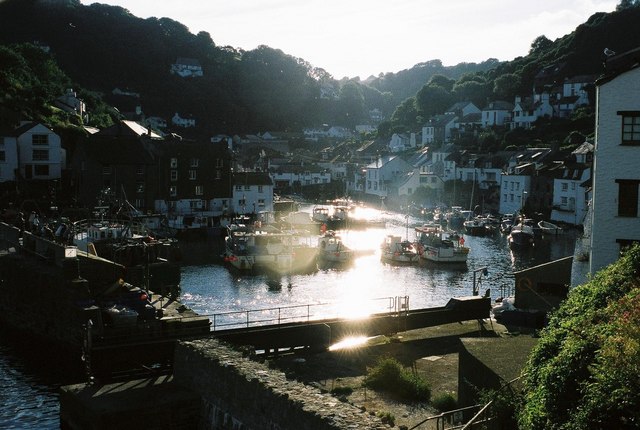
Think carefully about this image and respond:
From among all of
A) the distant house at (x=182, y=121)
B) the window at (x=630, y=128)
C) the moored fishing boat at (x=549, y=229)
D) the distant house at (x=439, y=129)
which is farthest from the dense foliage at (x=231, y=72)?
the window at (x=630, y=128)

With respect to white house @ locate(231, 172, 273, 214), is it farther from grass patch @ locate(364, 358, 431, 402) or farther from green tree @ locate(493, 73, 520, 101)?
green tree @ locate(493, 73, 520, 101)

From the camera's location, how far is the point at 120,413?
691 inches

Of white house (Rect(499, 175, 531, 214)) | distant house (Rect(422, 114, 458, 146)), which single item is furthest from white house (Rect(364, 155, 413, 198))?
white house (Rect(499, 175, 531, 214))

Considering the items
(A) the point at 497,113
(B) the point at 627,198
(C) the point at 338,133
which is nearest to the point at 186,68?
(C) the point at 338,133

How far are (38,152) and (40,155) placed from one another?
374 millimetres

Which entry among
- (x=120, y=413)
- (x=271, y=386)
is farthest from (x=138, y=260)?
(x=271, y=386)

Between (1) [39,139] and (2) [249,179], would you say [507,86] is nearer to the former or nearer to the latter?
(2) [249,179]

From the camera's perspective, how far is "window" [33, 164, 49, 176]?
70.9 meters

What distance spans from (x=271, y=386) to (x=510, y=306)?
18.7 metres

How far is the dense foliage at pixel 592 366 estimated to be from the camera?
9414mm

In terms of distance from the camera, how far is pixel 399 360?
79.3ft

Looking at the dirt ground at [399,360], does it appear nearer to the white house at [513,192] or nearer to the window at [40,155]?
the window at [40,155]

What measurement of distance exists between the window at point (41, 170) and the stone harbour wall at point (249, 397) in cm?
5814

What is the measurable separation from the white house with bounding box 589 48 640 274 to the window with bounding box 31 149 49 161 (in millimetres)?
61849
